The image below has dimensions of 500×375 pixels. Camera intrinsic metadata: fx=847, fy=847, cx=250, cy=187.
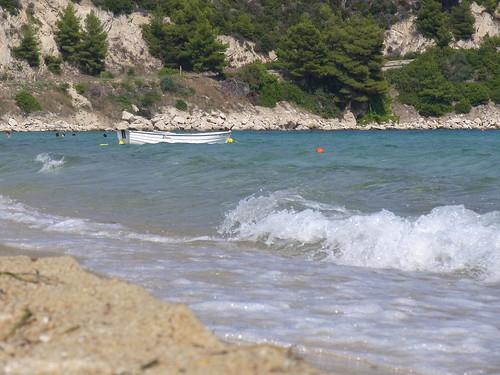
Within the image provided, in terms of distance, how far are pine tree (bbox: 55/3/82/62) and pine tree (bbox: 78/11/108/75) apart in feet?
1.75

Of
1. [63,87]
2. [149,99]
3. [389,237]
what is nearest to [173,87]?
[149,99]

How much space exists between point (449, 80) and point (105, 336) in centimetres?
7680

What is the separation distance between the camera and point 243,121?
62.8 m

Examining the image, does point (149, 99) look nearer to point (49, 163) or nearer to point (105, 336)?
point (49, 163)

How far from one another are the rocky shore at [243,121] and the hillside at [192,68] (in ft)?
2.00

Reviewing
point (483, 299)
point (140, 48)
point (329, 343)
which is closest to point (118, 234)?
point (483, 299)

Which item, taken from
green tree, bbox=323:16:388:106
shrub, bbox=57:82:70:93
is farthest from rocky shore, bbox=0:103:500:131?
shrub, bbox=57:82:70:93

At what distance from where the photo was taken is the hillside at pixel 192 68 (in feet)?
206

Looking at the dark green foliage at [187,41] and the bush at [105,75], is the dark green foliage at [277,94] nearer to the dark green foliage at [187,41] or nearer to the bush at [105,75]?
the dark green foliage at [187,41]

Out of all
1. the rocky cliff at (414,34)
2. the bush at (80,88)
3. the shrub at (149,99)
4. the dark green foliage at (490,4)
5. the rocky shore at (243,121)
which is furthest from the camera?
the dark green foliage at (490,4)

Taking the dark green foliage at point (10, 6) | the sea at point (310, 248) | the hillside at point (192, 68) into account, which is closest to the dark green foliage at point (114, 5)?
the hillside at point (192, 68)

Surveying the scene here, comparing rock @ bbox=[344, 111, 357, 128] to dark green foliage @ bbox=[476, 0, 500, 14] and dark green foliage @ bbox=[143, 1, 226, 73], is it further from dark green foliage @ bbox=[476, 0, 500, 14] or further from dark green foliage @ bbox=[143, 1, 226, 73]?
dark green foliage @ bbox=[476, 0, 500, 14]

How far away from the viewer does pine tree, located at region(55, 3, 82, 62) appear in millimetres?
67125

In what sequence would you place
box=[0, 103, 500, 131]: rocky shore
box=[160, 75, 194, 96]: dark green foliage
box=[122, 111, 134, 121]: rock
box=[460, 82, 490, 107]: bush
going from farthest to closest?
box=[460, 82, 490, 107]: bush < box=[160, 75, 194, 96]: dark green foliage < box=[122, 111, 134, 121]: rock < box=[0, 103, 500, 131]: rocky shore
